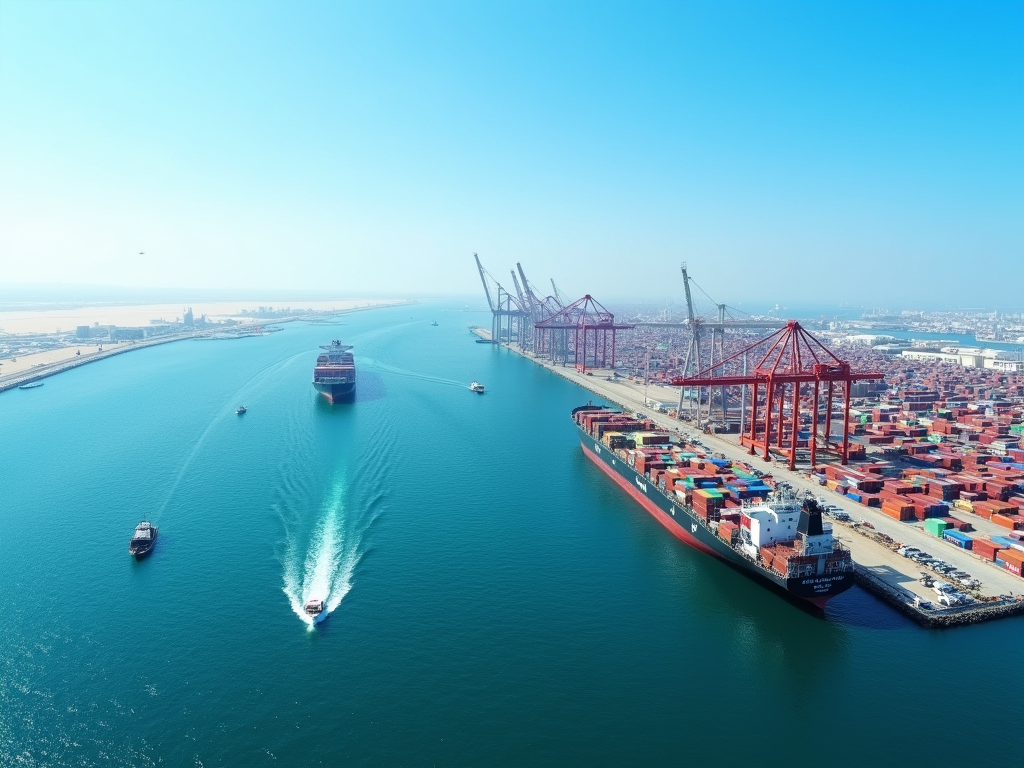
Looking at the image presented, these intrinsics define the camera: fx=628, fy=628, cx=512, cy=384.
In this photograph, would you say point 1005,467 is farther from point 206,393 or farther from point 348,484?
point 206,393

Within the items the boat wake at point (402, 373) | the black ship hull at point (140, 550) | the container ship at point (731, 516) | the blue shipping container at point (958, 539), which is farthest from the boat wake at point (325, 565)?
the boat wake at point (402, 373)

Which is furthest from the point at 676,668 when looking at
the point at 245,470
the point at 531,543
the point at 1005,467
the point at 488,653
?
the point at 1005,467

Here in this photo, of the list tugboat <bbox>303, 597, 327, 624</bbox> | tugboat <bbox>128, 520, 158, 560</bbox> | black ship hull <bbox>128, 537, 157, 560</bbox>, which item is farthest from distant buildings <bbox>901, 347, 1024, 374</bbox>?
black ship hull <bbox>128, 537, 157, 560</bbox>

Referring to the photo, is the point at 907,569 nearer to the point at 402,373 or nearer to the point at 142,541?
the point at 142,541

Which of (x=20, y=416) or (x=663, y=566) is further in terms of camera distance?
(x=20, y=416)

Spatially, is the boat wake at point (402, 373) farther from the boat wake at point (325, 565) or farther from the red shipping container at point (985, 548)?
the red shipping container at point (985, 548)

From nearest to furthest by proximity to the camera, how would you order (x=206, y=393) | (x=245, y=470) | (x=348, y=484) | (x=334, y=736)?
(x=334, y=736) < (x=348, y=484) < (x=245, y=470) < (x=206, y=393)

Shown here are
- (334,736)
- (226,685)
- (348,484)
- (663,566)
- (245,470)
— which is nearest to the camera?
(334,736)
